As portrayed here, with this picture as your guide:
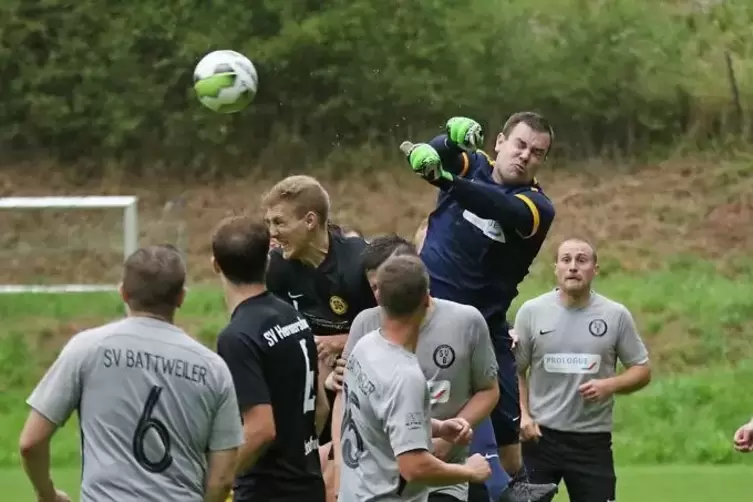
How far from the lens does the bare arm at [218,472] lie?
4.31m

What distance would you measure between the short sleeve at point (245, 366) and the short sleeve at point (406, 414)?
0.48 m

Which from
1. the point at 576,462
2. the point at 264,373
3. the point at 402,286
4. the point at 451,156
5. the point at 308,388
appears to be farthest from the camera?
the point at 576,462

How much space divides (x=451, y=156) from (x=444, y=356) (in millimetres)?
1663

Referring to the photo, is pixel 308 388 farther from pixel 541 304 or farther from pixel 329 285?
pixel 541 304

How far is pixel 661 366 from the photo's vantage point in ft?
51.3

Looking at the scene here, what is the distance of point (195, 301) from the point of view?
17.1 metres

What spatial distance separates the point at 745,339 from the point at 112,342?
13.3m

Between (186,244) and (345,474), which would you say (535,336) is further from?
(186,244)

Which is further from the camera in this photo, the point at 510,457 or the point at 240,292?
the point at 510,457

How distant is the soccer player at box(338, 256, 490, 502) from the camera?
14.3ft

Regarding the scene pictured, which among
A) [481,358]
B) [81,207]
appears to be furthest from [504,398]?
[81,207]

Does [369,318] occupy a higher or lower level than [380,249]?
lower

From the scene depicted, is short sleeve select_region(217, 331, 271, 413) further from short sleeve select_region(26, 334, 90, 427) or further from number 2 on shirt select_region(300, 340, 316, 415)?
short sleeve select_region(26, 334, 90, 427)

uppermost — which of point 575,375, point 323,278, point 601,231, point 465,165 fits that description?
point 465,165
